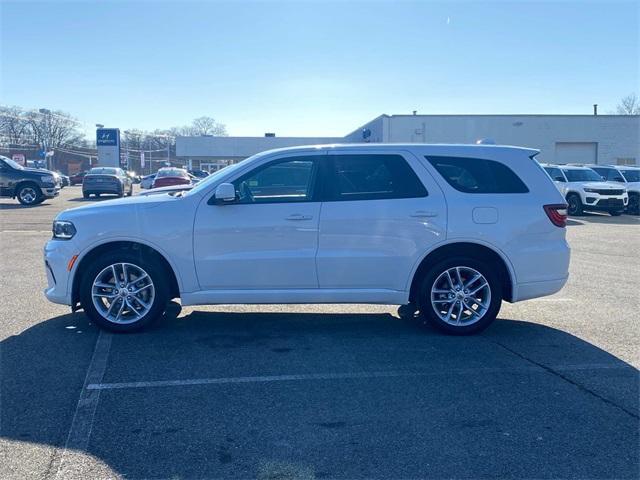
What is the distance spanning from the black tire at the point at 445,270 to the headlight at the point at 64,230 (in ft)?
11.5

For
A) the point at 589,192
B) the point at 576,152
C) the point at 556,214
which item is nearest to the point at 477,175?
the point at 556,214

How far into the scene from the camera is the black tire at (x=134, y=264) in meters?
5.86

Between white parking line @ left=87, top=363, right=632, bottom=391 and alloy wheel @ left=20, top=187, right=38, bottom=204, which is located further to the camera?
alloy wheel @ left=20, top=187, right=38, bottom=204

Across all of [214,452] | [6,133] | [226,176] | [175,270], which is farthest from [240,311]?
[6,133]

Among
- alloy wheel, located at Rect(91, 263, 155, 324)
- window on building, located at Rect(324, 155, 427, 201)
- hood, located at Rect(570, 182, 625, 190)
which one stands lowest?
alloy wheel, located at Rect(91, 263, 155, 324)

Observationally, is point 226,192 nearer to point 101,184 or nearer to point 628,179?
point 628,179

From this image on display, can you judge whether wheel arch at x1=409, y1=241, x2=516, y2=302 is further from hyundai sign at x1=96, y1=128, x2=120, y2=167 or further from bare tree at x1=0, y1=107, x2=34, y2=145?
bare tree at x1=0, y1=107, x2=34, y2=145

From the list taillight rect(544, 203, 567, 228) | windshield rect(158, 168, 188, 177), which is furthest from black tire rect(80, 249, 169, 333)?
windshield rect(158, 168, 188, 177)

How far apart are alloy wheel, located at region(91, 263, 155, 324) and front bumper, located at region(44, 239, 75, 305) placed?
0.94 feet

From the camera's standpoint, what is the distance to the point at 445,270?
5.97 metres

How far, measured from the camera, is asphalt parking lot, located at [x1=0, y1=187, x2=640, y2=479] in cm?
346

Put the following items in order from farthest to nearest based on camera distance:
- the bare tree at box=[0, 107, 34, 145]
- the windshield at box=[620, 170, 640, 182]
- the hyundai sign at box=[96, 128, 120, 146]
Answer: the bare tree at box=[0, 107, 34, 145], the hyundai sign at box=[96, 128, 120, 146], the windshield at box=[620, 170, 640, 182]

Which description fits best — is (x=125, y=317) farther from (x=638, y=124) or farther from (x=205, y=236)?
(x=638, y=124)

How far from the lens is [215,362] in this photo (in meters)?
5.15
